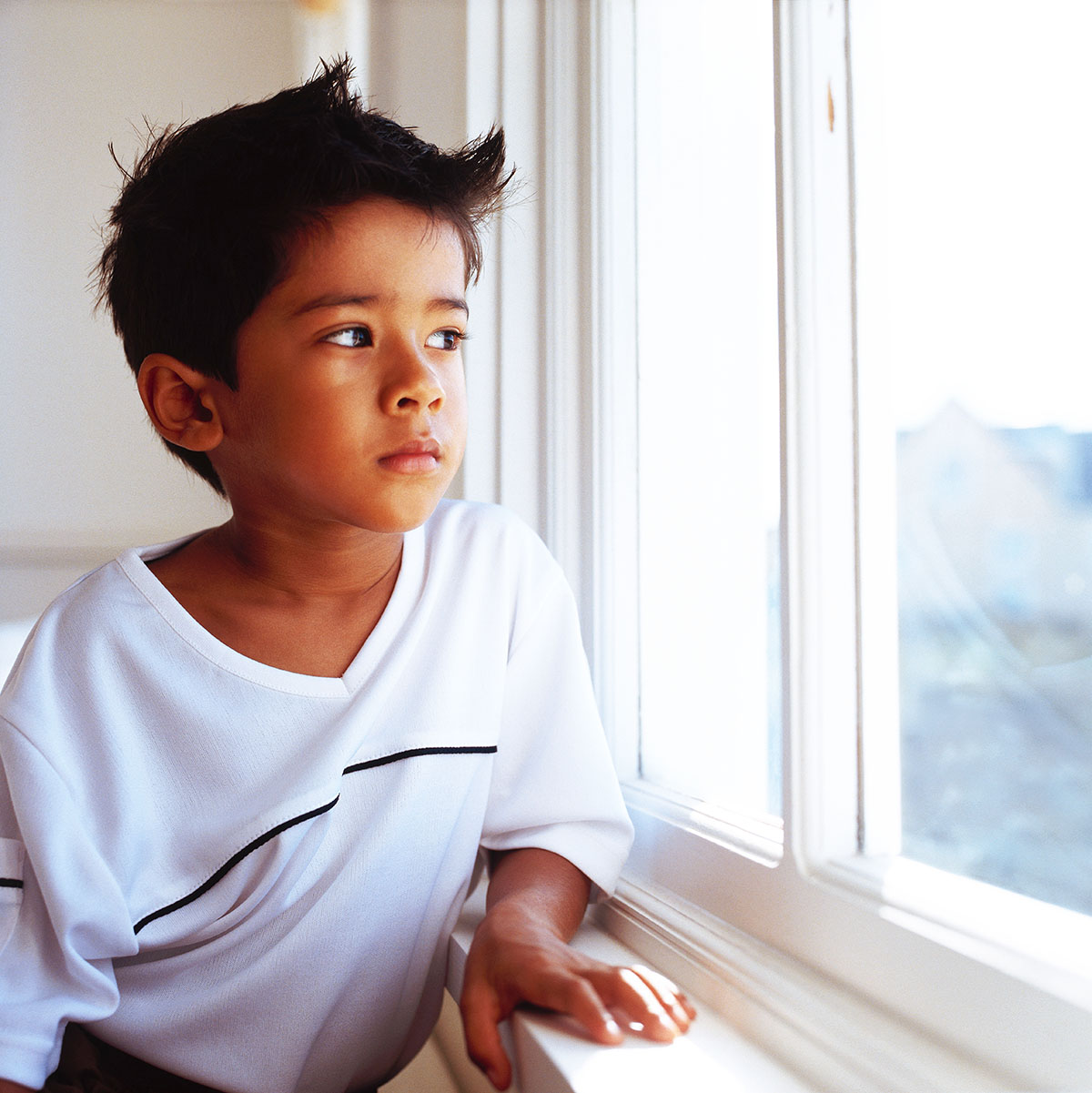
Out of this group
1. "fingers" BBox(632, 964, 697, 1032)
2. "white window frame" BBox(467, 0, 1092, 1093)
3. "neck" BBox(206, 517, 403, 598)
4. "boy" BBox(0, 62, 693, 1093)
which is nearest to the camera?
"white window frame" BBox(467, 0, 1092, 1093)

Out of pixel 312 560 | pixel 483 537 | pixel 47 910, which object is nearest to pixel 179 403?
pixel 312 560

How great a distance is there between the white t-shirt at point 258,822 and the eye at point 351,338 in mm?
214

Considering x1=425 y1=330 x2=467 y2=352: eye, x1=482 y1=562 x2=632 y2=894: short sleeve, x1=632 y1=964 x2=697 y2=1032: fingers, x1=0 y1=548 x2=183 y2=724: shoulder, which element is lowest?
x1=632 y1=964 x2=697 y2=1032: fingers

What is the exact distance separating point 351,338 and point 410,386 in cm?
6

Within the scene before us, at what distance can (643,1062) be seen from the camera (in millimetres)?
504

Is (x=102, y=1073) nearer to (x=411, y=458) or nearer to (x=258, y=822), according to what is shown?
(x=258, y=822)

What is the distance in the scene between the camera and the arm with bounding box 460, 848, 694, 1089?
0.53m

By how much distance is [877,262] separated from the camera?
59 centimetres

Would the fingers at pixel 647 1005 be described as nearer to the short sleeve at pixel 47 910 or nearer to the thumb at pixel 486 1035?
the thumb at pixel 486 1035

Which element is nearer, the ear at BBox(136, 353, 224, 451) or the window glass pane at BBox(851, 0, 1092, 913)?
the window glass pane at BBox(851, 0, 1092, 913)

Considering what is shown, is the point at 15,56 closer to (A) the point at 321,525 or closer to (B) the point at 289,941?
(A) the point at 321,525

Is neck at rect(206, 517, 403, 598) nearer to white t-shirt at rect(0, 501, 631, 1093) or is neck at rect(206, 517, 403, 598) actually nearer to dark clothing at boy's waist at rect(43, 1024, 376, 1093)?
white t-shirt at rect(0, 501, 631, 1093)

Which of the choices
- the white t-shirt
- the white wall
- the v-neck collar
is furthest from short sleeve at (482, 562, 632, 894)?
the white wall

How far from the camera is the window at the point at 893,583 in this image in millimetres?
465
